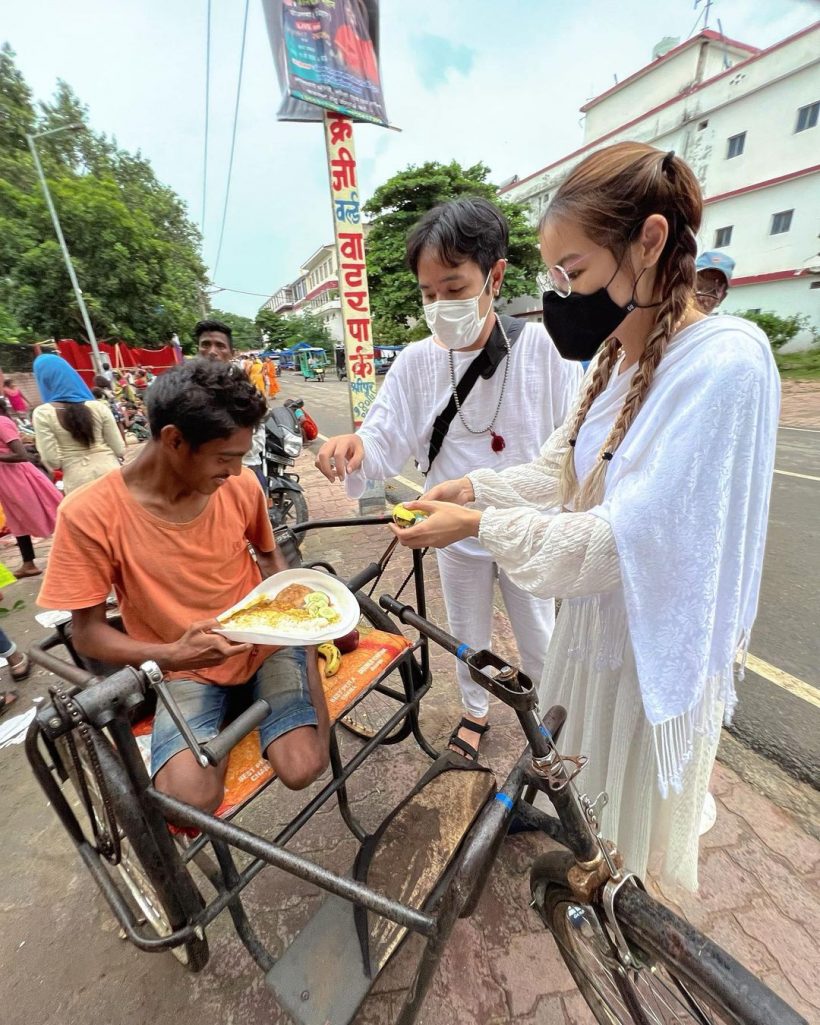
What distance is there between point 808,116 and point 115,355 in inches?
1163

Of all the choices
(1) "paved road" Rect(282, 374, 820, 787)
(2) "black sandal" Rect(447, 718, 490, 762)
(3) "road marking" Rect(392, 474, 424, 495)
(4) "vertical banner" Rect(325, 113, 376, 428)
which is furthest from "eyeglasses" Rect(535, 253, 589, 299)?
(3) "road marking" Rect(392, 474, 424, 495)

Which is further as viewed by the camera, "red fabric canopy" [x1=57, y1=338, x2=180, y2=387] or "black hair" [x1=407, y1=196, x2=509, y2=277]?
"red fabric canopy" [x1=57, y1=338, x2=180, y2=387]

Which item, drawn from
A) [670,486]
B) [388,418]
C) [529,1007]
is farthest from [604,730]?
[388,418]

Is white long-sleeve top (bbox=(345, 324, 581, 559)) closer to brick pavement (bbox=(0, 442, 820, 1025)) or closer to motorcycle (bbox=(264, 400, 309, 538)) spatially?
brick pavement (bbox=(0, 442, 820, 1025))

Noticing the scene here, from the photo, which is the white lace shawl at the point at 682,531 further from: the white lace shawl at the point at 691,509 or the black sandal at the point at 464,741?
the black sandal at the point at 464,741

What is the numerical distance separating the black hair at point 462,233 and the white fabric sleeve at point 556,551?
974 millimetres

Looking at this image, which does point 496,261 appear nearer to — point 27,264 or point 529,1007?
point 529,1007

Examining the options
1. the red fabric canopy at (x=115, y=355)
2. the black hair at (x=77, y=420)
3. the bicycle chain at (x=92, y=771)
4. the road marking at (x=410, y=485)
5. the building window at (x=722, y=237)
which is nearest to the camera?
the bicycle chain at (x=92, y=771)

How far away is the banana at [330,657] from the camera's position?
1768 millimetres

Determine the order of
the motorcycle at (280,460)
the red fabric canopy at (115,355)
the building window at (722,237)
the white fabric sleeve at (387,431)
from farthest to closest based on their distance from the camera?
the building window at (722,237) → the red fabric canopy at (115,355) → the motorcycle at (280,460) → the white fabric sleeve at (387,431)

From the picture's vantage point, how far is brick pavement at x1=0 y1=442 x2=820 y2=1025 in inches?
54.2

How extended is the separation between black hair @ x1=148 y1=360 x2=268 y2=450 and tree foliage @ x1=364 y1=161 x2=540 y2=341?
21.2 m

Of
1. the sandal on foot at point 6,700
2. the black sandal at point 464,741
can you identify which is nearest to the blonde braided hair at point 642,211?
the black sandal at point 464,741

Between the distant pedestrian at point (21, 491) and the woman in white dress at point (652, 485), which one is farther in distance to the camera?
the distant pedestrian at point (21, 491)
